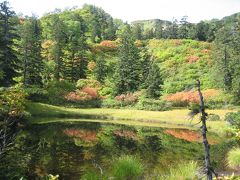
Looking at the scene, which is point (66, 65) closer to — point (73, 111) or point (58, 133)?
point (73, 111)

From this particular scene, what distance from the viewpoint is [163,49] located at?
90.8 meters

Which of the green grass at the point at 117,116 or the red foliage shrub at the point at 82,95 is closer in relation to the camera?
the green grass at the point at 117,116

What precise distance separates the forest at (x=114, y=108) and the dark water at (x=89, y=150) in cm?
9

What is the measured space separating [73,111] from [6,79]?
546 inches

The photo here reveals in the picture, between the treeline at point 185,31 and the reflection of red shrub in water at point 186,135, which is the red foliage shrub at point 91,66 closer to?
the treeline at point 185,31

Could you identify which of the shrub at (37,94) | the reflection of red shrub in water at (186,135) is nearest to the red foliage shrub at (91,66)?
the shrub at (37,94)

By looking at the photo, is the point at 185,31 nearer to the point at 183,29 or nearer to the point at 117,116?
the point at 183,29

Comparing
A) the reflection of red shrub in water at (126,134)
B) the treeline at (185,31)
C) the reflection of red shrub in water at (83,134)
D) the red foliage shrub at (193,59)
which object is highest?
the treeline at (185,31)

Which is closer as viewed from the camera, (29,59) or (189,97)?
(29,59)

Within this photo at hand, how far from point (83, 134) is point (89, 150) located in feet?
28.1

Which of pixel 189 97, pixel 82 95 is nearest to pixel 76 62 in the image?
pixel 82 95

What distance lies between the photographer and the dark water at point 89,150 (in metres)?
17.7

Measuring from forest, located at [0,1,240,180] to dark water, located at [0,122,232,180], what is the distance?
0.28ft

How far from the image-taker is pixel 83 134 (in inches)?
1299
